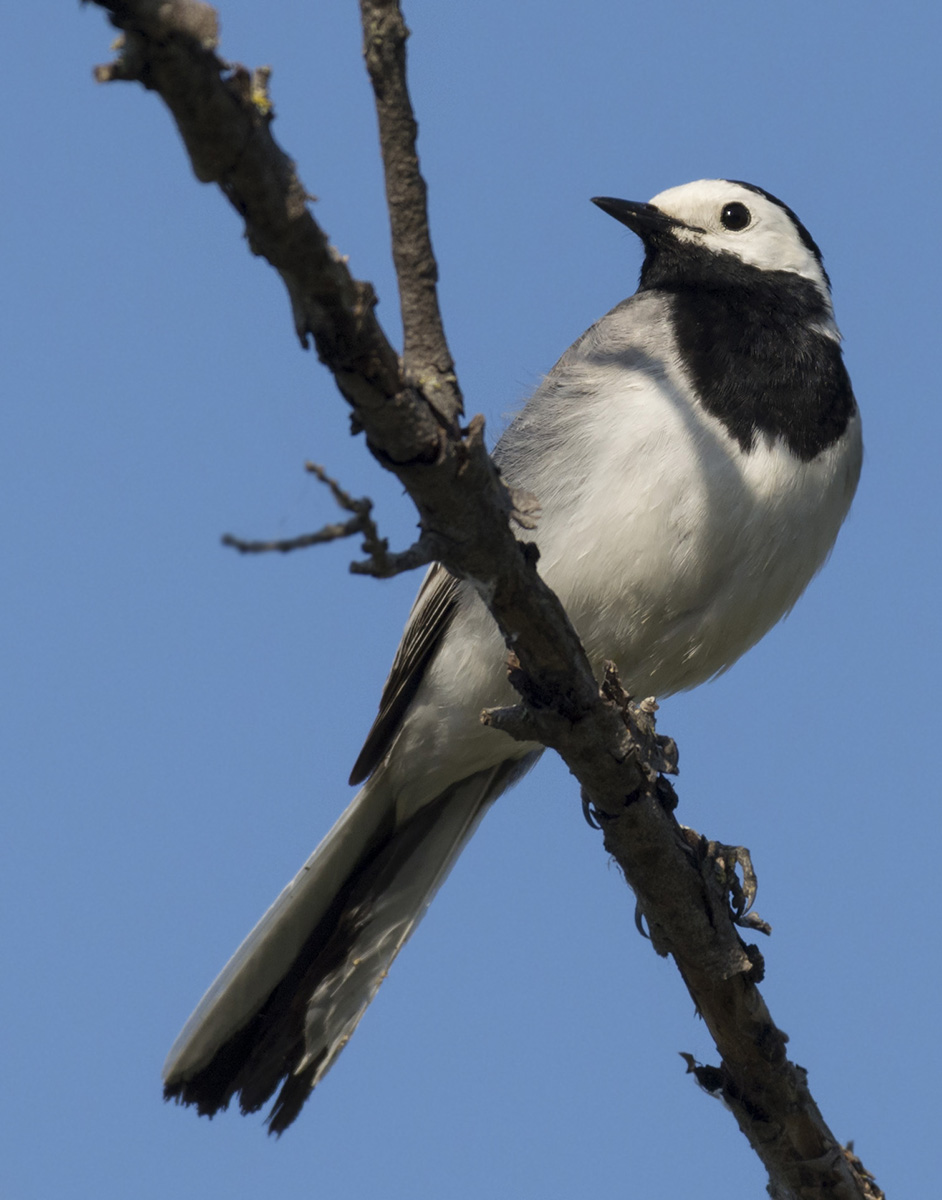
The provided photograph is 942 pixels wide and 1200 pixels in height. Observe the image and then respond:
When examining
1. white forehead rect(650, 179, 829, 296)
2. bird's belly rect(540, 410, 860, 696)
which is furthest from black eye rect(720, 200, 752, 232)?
bird's belly rect(540, 410, 860, 696)

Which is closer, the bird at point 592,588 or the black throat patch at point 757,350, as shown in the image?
the bird at point 592,588

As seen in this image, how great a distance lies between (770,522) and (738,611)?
1.37 feet

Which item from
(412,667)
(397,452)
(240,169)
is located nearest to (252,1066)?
(412,667)

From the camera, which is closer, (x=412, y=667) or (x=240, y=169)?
(x=240, y=169)

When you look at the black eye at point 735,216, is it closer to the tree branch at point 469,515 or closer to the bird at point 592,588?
the bird at point 592,588

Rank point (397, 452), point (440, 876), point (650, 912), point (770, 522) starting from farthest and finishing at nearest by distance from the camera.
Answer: point (440, 876)
point (770, 522)
point (650, 912)
point (397, 452)

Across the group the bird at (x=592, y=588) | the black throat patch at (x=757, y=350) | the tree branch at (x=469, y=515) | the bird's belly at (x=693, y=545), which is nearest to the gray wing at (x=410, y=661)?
the bird at (x=592, y=588)

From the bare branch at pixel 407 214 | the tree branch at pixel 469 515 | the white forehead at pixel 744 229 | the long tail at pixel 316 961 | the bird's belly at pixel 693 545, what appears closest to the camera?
the tree branch at pixel 469 515

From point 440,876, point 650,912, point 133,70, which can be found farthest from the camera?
point 440,876

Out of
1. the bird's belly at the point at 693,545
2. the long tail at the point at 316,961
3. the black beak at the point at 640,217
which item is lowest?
the long tail at the point at 316,961

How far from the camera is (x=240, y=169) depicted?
103 inches

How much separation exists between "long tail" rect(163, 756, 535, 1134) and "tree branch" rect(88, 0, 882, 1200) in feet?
4.39

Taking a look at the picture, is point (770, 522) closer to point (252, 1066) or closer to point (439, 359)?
point (439, 359)

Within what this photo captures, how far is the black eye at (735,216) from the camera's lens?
21.7ft
